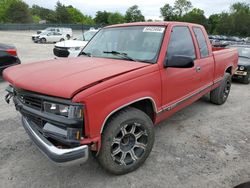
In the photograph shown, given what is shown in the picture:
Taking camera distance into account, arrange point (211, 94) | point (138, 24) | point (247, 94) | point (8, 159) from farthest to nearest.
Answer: point (247, 94) < point (211, 94) < point (138, 24) < point (8, 159)

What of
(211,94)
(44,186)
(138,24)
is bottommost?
(44,186)

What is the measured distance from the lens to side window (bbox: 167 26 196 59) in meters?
3.59

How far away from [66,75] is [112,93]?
593 mm

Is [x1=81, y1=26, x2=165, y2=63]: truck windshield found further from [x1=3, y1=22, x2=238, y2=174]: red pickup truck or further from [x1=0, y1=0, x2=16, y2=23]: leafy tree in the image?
[x1=0, y1=0, x2=16, y2=23]: leafy tree

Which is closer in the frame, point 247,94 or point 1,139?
point 1,139

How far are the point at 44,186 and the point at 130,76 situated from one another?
1.68m

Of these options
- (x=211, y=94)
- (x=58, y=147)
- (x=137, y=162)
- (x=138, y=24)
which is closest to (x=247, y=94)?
(x=211, y=94)

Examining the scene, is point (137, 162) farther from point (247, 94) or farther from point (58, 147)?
point (247, 94)

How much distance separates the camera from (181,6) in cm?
9638

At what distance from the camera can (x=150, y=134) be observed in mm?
3137

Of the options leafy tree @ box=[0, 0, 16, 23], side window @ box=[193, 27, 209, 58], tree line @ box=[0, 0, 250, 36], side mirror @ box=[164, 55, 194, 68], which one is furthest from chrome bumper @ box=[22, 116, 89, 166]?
leafy tree @ box=[0, 0, 16, 23]

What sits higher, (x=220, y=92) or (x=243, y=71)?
(x=243, y=71)

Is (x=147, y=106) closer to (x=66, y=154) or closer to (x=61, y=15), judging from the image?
(x=66, y=154)

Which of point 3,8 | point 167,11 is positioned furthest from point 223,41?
point 3,8
